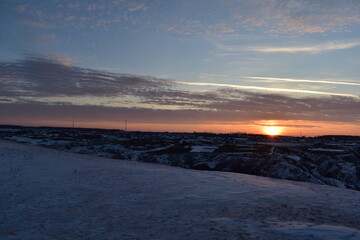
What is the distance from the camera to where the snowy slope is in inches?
377

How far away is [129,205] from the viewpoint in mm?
13328

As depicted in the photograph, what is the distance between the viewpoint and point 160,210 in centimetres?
1260

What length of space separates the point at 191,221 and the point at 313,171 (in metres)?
29.5

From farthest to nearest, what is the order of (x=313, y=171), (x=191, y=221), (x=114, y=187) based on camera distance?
1. (x=313, y=171)
2. (x=114, y=187)
3. (x=191, y=221)

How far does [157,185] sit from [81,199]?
5.87 metres

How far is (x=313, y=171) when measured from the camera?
35.7 m

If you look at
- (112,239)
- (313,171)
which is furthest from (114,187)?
(313,171)

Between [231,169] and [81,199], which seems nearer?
[81,199]

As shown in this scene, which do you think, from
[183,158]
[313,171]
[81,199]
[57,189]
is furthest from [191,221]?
[183,158]

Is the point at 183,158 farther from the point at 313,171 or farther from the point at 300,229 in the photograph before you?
the point at 300,229

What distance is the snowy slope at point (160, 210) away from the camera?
31.4 feet

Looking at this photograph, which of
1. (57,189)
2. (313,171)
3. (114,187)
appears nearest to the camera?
(57,189)

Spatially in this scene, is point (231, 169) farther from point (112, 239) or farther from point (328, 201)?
point (112, 239)

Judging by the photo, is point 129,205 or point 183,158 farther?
point 183,158
